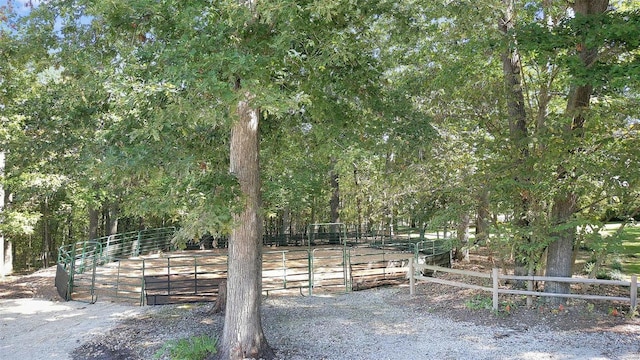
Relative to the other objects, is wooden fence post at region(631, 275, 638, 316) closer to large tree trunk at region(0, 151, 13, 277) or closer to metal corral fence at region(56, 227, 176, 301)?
metal corral fence at region(56, 227, 176, 301)

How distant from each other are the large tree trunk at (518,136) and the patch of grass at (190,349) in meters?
6.12

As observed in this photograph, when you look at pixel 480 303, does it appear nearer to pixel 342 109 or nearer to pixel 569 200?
pixel 569 200

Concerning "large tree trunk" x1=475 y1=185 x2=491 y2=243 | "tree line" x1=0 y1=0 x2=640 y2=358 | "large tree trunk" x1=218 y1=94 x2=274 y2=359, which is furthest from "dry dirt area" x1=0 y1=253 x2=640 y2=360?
"large tree trunk" x1=475 y1=185 x2=491 y2=243

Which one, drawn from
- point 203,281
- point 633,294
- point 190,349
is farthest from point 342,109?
point 203,281

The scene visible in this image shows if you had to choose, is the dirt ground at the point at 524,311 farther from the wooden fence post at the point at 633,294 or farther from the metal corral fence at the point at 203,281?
the metal corral fence at the point at 203,281

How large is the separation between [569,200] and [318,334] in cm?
572

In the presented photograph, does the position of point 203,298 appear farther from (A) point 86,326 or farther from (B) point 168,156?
(B) point 168,156

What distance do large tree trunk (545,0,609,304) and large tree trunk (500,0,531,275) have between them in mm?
549

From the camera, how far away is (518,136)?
30.9 ft

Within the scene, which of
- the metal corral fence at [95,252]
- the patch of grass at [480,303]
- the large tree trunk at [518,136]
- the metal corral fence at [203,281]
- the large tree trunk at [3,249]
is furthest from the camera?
the large tree trunk at [3,249]

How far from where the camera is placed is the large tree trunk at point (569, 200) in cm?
846

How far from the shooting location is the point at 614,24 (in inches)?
268

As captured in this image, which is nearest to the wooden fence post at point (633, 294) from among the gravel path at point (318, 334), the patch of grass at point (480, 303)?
the gravel path at point (318, 334)

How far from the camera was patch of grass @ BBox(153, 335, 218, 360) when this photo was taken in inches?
284
